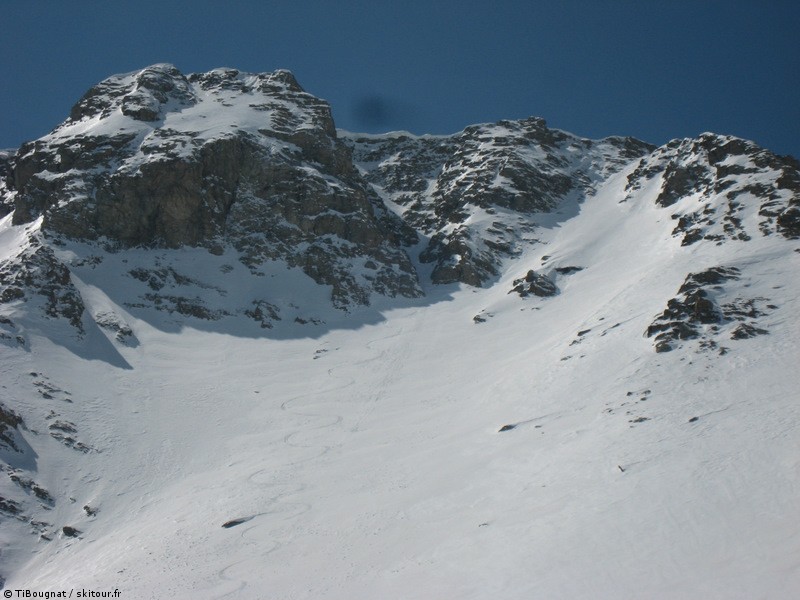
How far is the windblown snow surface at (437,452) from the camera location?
22.0 meters

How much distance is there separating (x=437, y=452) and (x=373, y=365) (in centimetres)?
1901

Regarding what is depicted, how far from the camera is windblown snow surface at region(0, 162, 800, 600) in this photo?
22.0 meters

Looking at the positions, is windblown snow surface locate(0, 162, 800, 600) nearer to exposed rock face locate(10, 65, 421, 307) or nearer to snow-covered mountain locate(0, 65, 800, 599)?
snow-covered mountain locate(0, 65, 800, 599)

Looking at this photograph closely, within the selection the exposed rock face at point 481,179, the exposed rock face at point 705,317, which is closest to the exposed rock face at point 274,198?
the exposed rock face at point 481,179

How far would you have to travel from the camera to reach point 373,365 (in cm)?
5409

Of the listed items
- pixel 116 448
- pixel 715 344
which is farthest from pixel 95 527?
pixel 715 344

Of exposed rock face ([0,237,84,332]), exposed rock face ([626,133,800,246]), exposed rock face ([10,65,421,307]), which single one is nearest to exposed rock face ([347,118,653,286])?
exposed rock face ([10,65,421,307])

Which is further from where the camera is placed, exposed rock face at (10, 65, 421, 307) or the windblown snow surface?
exposed rock face at (10, 65, 421, 307)

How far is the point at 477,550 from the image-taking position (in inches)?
941

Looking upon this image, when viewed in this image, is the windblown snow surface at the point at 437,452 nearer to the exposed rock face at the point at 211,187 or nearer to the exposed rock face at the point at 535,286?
the exposed rock face at the point at 535,286

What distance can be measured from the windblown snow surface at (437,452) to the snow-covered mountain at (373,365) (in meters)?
0.18

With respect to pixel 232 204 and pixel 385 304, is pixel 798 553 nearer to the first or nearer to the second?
pixel 385 304

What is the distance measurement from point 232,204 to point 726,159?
5119 cm

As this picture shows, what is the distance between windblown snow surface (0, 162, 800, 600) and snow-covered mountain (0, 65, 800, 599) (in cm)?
18
